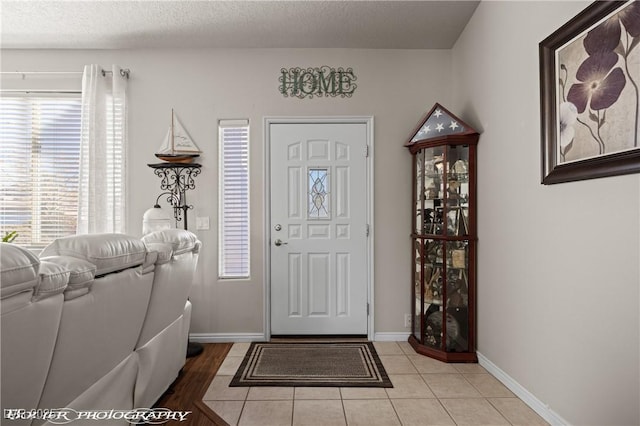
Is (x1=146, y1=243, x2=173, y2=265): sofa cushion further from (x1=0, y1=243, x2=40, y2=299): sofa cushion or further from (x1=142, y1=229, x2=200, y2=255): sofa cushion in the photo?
(x1=0, y1=243, x2=40, y2=299): sofa cushion

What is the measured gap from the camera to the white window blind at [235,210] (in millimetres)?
3836

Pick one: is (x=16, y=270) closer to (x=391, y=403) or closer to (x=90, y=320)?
(x=90, y=320)

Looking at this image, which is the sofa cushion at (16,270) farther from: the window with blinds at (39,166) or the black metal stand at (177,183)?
the window with blinds at (39,166)

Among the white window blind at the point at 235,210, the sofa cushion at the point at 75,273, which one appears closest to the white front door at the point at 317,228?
the white window blind at the point at 235,210

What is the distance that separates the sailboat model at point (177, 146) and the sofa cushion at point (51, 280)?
8.34ft

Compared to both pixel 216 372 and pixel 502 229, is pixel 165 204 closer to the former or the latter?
pixel 216 372

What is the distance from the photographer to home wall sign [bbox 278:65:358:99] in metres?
3.82

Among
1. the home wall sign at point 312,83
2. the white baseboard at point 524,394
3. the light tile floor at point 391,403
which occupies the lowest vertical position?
the light tile floor at point 391,403

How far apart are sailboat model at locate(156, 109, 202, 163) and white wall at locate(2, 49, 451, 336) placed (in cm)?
8

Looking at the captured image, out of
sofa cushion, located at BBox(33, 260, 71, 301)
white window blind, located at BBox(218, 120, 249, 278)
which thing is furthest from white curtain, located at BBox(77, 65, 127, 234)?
sofa cushion, located at BBox(33, 260, 71, 301)

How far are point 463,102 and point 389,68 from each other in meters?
0.78

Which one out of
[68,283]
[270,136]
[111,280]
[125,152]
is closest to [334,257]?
[270,136]

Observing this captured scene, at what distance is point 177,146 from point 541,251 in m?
3.06

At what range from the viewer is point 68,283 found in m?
1.29
